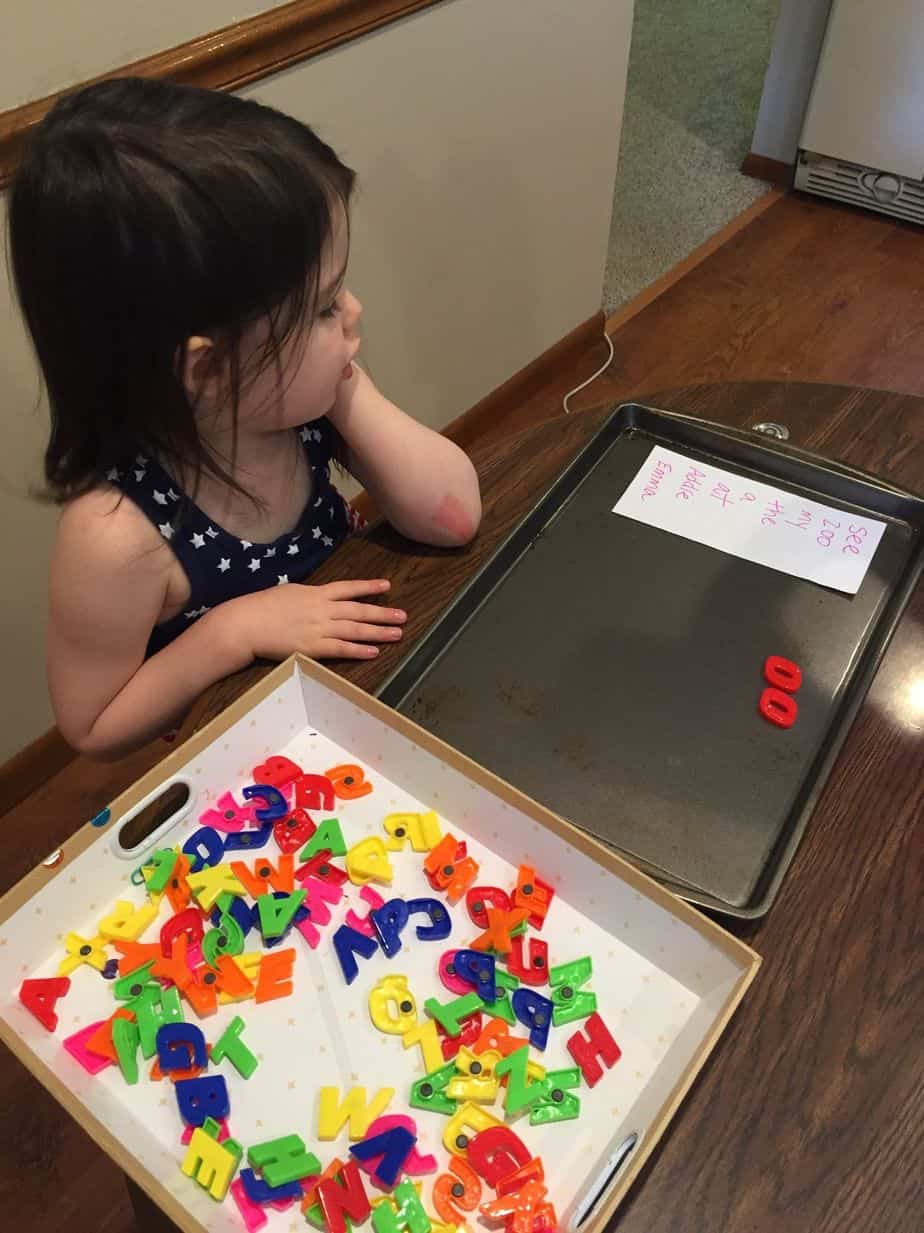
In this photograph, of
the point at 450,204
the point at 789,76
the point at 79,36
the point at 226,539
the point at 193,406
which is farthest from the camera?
the point at 789,76

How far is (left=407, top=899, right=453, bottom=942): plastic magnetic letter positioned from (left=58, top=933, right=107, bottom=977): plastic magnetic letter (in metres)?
0.17

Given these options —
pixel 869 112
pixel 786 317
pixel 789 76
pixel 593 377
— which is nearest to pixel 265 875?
pixel 593 377

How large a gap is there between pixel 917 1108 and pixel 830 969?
77 millimetres

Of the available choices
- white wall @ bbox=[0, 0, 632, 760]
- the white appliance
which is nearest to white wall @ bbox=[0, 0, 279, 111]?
white wall @ bbox=[0, 0, 632, 760]

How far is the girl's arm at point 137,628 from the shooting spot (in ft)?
2.17

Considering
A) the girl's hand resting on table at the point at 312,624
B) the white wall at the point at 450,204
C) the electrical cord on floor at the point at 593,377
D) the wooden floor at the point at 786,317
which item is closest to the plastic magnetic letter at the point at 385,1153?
the girl's hand resting on table at the point at 312,624

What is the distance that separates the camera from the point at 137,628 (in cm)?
70

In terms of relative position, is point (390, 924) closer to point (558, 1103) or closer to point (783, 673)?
point (558, 1103)

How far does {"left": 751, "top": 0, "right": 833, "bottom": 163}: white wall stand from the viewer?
223 cm

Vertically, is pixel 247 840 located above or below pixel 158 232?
below

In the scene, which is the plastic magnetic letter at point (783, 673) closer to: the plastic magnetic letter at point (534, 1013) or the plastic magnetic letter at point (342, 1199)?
the plastic magnetic letter at point (534, 1013)

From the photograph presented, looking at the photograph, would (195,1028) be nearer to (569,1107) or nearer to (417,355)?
(569,1107)

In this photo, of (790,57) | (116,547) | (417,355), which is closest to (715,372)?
(417,355)

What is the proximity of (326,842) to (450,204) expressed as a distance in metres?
1.14
